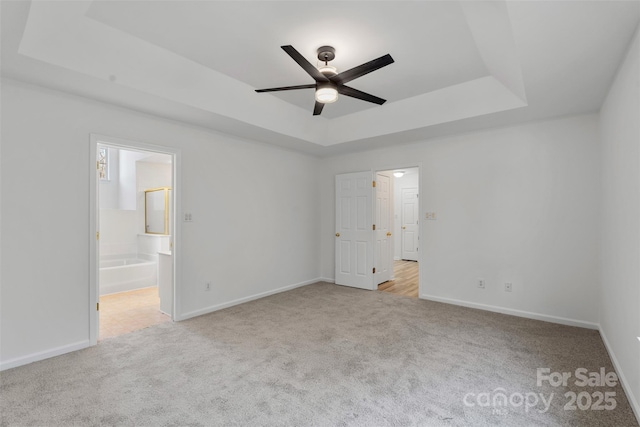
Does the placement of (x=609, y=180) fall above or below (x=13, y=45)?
below

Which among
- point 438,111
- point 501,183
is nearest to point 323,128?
point 438,111

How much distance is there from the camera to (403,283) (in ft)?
19.5

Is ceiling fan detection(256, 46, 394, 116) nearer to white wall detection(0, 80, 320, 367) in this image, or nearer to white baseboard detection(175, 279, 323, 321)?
white wall detection(0, 80, 320, 367)

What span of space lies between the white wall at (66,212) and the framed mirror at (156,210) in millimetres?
2346

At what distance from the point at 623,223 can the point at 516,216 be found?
1.69 metres

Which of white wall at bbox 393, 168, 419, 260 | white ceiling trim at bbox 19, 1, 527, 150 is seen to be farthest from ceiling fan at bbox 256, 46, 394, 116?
white wall at bbox 393, 168, 419, 260

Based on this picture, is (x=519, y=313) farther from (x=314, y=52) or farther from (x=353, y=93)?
(x=314, y=52)

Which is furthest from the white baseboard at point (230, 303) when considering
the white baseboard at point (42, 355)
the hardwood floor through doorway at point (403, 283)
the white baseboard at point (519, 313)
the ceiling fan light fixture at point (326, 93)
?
the ceiling fan light fixture at point (326, 93)

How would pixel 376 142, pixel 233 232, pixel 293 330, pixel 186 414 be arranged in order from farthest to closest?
pixel 376 142 < pixel 233 232 < pixel 293 330 < pixel 186 414

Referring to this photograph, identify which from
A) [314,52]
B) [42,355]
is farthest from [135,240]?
[314,52]

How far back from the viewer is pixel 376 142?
496cm

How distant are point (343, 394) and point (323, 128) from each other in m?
3.95

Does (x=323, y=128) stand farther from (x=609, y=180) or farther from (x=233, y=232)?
(x=609, y=180)

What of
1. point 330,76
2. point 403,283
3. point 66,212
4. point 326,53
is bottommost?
point 403,283
